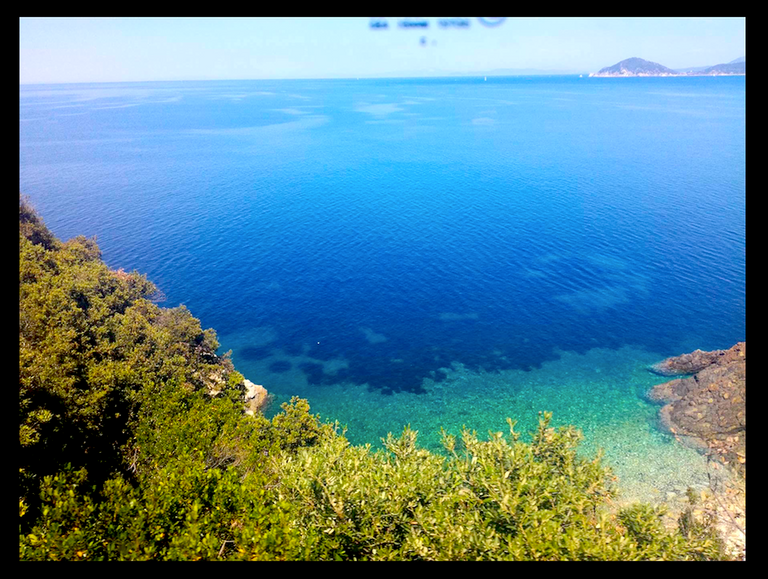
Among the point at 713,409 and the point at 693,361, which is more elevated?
the point at 693,361

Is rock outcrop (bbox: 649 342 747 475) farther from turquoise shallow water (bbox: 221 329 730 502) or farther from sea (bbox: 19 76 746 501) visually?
sea (bbox: 19 76 746 501)

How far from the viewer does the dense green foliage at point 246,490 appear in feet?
30.9

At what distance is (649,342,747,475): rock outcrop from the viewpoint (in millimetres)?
25812

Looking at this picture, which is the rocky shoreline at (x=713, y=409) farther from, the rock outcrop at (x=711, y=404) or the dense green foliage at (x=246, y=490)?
the dense green foliage at (x=246, y=490)

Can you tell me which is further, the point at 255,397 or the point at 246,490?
the point at 255,397

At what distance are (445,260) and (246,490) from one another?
139ft

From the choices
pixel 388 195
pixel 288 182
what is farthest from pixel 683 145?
pixel 288 182

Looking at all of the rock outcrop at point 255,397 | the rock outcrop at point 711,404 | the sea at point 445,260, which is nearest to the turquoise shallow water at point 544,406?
the sea at point 445,260

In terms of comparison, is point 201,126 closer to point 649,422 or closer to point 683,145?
point 683,145

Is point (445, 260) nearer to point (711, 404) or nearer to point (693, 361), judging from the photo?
point (693, 361)

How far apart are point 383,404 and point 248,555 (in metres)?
22.5

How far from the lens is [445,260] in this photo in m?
51.5

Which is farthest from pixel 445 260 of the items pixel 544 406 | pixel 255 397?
pixel 255 397

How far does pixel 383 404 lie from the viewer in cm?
3148
